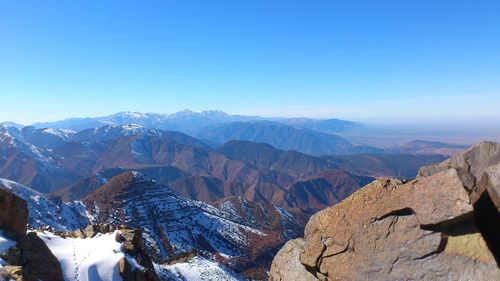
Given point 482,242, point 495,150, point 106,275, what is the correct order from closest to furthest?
point 482,242, point 495,150, point 106,275

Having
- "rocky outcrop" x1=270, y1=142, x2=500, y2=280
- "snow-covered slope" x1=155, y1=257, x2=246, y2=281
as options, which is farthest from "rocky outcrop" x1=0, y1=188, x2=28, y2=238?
"snow-covered slope" x1=155, y1=257, x2=246, y2=281

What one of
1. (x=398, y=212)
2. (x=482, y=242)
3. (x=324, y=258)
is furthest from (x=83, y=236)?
(x=482, y=242)

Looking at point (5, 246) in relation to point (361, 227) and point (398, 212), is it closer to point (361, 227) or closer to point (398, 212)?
point (361, 227)

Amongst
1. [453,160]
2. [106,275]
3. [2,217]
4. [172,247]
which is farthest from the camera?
[172,247]

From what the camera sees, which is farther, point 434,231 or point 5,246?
point 5,246

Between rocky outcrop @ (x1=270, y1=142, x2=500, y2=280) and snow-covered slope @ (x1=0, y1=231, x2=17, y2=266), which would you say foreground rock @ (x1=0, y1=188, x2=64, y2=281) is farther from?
rocky outcrop @ (x1=270, y1=142, x2=500, y2=280)

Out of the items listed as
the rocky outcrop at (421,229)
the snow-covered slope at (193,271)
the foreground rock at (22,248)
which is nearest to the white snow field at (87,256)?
the foreground rock at (22,248)

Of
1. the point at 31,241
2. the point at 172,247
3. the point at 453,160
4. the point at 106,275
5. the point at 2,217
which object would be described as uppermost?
the point at 453,160
